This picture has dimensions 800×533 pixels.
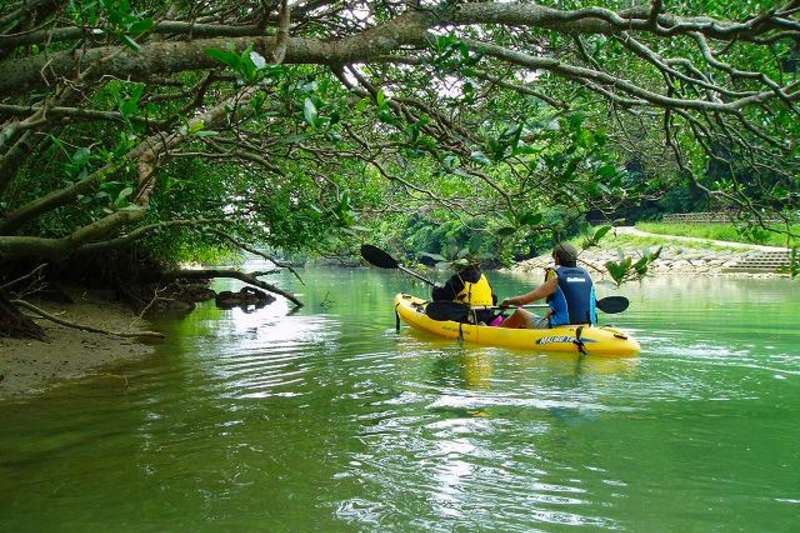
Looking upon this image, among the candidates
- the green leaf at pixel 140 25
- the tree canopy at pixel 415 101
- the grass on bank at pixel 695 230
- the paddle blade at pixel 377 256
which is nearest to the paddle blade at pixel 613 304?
the tree canopy at pixel 415 101

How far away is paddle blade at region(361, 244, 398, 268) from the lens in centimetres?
593

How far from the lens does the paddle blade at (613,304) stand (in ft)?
30.8

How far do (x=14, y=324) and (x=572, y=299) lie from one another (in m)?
6.62

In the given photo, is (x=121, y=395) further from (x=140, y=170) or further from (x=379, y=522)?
(x=379, y=522)

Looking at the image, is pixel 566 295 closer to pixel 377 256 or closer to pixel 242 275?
pixel 377 256

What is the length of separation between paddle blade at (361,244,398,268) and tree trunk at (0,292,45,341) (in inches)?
177

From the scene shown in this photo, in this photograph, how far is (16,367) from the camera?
7.37 m

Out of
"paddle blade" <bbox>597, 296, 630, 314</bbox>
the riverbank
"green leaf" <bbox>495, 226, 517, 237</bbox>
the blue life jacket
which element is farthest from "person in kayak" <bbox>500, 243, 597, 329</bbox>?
the riverbank

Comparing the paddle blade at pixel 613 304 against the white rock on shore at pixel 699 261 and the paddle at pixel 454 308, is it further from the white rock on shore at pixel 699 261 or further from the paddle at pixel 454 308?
the white rock on shore at pixel 699 261

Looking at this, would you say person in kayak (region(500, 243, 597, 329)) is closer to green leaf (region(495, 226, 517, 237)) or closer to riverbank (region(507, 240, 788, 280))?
green leaf (region(495, 226, 517, 237))

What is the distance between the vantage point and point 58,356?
8.18m

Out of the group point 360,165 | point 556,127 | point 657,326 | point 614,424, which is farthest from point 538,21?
point 657,326

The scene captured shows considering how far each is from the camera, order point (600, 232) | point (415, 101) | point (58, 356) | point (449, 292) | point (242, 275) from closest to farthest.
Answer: point (600, 232) < point (415, 101) < point (58, 356) < point (242, 275) < point (449, 292)

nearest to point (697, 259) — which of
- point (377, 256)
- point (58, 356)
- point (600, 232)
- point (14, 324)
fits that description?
point (377, 256)
